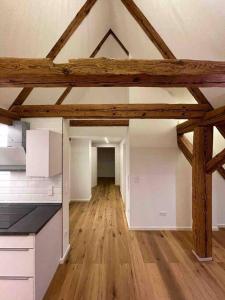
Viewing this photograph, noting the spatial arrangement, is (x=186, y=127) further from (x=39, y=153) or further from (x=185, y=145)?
(x=39, y=153)

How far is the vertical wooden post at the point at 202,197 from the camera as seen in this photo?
353cm

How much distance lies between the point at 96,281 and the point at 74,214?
3.30 meters

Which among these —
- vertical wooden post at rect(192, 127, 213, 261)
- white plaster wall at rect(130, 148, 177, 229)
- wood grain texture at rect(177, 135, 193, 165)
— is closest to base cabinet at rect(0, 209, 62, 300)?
vertical wooden post at rect(192, 127, 213, 261)

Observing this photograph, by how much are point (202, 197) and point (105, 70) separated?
2889 mm

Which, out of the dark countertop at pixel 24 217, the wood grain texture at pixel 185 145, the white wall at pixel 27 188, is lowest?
the dark countertop at pixel 24 217

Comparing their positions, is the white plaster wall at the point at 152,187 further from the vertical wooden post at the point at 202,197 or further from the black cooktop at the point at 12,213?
the black cooktop at the point at 12,213

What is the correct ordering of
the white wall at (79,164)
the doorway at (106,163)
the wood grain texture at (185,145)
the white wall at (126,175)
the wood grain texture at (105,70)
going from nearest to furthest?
1. the wood grain texture at (105,70)
2. the wood grain texture at (185,145)
3. the white wall at (126,175)
4. the white wall at (79,164)
5. the doorway at (106,163)

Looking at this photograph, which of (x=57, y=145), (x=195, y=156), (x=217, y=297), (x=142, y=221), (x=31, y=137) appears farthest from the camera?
(x=142, y=221)

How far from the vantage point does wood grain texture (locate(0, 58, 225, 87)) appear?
1592mm

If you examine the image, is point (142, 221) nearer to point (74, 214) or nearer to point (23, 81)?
point (74, 214)

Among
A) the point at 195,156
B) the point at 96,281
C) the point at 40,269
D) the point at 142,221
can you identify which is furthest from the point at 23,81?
the point at 142,221

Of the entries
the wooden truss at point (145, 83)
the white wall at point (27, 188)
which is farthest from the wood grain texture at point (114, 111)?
the white wall at point (27, 188)

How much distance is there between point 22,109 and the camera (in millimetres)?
3350

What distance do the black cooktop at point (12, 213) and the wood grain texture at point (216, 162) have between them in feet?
9.39
